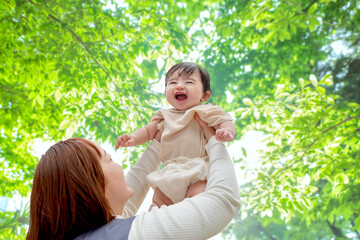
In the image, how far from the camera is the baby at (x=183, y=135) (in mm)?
936

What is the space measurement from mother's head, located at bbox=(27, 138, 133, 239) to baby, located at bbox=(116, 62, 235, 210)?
8.3 inches

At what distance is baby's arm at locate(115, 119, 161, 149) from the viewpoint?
1089 millimetres

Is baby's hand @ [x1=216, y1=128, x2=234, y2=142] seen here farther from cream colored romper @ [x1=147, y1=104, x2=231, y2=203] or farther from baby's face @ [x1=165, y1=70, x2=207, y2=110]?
baby's face @ [x1=165, y1=70, x2=207, y2=110]

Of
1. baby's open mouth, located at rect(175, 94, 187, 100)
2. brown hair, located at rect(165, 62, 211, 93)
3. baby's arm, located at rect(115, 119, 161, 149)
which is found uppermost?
brown hair, located at rect(165, 62, 211, 93)

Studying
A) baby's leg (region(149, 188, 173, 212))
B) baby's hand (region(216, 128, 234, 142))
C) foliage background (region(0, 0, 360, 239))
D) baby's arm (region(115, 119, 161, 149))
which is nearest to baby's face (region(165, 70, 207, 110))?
baby's arm (region(115, 119, 161, 149))

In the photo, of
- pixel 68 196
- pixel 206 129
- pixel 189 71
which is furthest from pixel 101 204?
pixel 189 71

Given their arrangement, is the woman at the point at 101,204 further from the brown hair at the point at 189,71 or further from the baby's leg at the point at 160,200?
the brown hair at the point at 189,71

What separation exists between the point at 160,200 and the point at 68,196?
0.32 meters

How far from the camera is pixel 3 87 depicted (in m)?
3.74

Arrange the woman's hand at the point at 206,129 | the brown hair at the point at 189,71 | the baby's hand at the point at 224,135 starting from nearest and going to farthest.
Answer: the baby's hand at the point at 224,135 → the woman's hand at the point at 206,129 → the brown hair at the point at 189,71

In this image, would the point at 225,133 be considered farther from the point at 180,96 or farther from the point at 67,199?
the point at 67,199

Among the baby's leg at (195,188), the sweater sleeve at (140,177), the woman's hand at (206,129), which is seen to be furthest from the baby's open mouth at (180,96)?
the baby's leg at (195,188)

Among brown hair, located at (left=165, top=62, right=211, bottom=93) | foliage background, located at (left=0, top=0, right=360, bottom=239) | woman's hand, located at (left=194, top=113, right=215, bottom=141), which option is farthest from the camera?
foliage background, located at (left=0, top=0, right=360, bottom=239)

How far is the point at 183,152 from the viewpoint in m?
1.03
